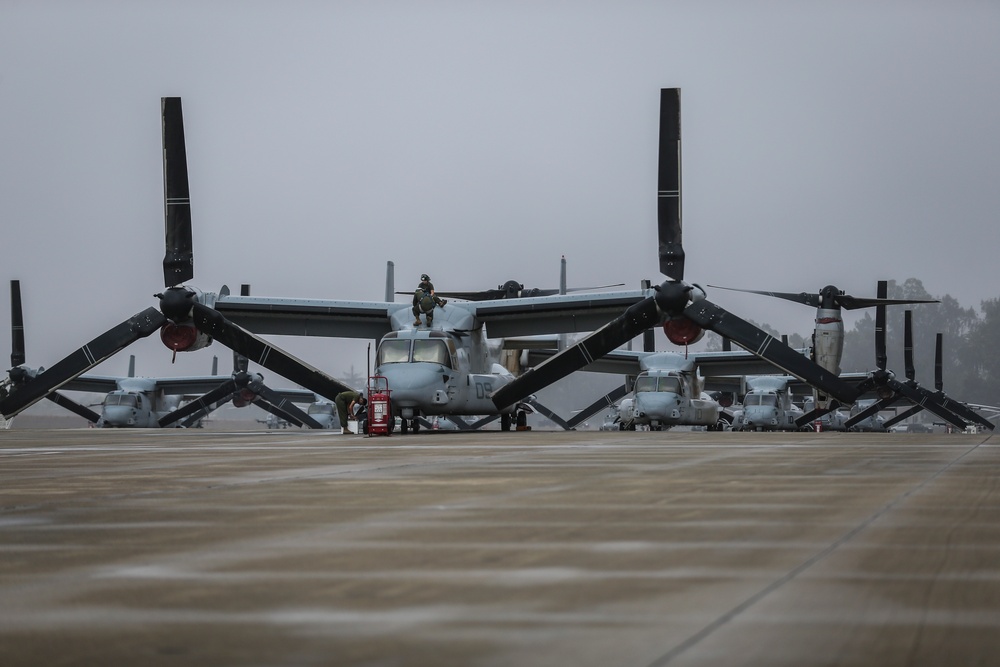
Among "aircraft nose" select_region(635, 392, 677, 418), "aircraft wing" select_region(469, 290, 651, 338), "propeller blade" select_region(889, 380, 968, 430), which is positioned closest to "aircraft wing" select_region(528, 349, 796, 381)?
"aircraft nose" select_region(635, 392, 677, 418)

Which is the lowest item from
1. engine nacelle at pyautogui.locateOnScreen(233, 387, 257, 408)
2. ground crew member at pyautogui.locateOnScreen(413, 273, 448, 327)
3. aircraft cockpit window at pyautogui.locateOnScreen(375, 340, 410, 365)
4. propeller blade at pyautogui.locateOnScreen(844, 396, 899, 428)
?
propeller blade at pyautogui.locateOnScreen(844, 396, 899, 428)

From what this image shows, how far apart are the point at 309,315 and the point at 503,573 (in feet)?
115

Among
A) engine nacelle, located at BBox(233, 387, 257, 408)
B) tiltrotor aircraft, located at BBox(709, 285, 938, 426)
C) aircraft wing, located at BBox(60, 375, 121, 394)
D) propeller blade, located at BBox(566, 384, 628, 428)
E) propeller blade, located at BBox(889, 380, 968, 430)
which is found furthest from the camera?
aircraft wing, located at BBox(60, 375, 121, 394)

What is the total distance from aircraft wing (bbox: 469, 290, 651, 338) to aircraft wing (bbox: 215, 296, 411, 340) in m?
2.65

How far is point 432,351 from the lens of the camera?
3331 centimetres

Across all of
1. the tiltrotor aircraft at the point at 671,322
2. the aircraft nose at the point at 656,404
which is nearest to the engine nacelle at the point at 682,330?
the tiltrotor aircraft at the point at 671,322

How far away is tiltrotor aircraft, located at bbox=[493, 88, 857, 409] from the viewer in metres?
36.5

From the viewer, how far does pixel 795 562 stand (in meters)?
5.59

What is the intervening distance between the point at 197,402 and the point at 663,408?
26112 millimetres

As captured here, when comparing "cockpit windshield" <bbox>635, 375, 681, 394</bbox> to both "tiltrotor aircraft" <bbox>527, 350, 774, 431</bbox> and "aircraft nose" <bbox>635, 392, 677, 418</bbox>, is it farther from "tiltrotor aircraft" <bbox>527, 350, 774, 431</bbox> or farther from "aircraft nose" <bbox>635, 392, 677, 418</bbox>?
"aircraft nose" <bbox>635, 392, 677, 418</bbox>

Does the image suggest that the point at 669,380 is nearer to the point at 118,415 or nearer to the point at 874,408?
the point at 874,408

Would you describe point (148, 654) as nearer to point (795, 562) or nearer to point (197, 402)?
point (795, 562)

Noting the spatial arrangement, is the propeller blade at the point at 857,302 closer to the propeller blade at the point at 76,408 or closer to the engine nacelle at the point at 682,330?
the engine nacelle at the point at 682,330

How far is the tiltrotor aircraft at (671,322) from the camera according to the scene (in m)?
36.5
